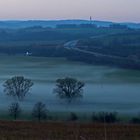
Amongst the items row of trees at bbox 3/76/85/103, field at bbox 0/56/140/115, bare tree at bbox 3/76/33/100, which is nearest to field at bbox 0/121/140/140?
field at bbox 0/56/140/115

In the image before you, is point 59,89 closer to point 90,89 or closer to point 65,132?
point 90,89

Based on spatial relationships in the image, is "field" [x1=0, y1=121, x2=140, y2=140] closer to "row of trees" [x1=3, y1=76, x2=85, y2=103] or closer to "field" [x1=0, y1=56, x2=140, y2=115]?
"field" [x1=0, y1=56, x2=140, y2=115]

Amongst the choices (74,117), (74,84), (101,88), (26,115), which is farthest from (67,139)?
(101,88)

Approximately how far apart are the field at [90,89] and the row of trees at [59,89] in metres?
0.33

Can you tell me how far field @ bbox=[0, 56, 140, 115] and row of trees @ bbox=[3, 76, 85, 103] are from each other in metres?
0.33

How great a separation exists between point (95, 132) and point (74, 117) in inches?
359

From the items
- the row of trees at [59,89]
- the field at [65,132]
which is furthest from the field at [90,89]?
the field at [65,132]

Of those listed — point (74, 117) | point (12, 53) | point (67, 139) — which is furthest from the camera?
point (12, 53)

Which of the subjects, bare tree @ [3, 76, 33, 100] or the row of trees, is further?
bare tree @ [3, 76, 33, 100]

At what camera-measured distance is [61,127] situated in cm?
1037

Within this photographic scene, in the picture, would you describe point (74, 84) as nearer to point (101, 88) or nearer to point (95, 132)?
point (101, 88)

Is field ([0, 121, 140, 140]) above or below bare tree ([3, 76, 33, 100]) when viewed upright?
below

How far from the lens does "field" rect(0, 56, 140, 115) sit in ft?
73.3

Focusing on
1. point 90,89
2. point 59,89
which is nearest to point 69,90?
point 59,89
